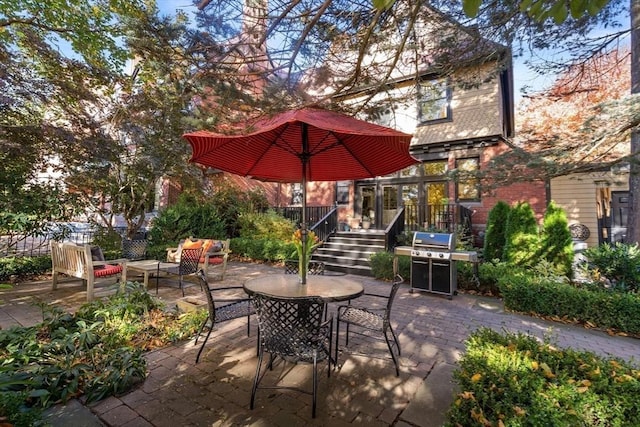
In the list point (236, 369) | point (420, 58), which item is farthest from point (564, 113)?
point (236, 369)

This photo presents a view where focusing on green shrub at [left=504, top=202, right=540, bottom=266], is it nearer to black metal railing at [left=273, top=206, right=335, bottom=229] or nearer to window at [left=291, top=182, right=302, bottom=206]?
black metal railing at [left=273, top=206, right=335, bottom=229]

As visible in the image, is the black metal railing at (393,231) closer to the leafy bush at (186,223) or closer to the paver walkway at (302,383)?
the paver walkway at (302,383)

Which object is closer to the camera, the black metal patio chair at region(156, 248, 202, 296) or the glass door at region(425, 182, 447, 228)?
the black metal patio chair at region(156, 248, 202, 296)

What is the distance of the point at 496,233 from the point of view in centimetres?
834

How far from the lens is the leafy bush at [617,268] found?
4.79 meters

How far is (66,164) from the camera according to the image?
299 inches

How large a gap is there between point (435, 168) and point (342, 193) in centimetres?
383

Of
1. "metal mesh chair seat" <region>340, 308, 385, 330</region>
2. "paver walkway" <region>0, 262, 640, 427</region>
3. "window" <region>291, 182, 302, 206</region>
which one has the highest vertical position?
"window" <region>291, 182, 302, 206</region>

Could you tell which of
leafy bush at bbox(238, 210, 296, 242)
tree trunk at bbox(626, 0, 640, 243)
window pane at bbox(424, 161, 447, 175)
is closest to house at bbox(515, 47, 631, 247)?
tree trunk at bbox(626, 0, 640, 243)

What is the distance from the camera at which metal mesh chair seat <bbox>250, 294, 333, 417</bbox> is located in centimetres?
245

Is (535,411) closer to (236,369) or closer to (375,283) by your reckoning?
(236,369)

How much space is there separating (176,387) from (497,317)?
15.4 ft

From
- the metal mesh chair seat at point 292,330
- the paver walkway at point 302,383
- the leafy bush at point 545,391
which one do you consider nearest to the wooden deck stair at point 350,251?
the paver walkway at point 302,383

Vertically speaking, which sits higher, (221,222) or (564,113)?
(564,113)
